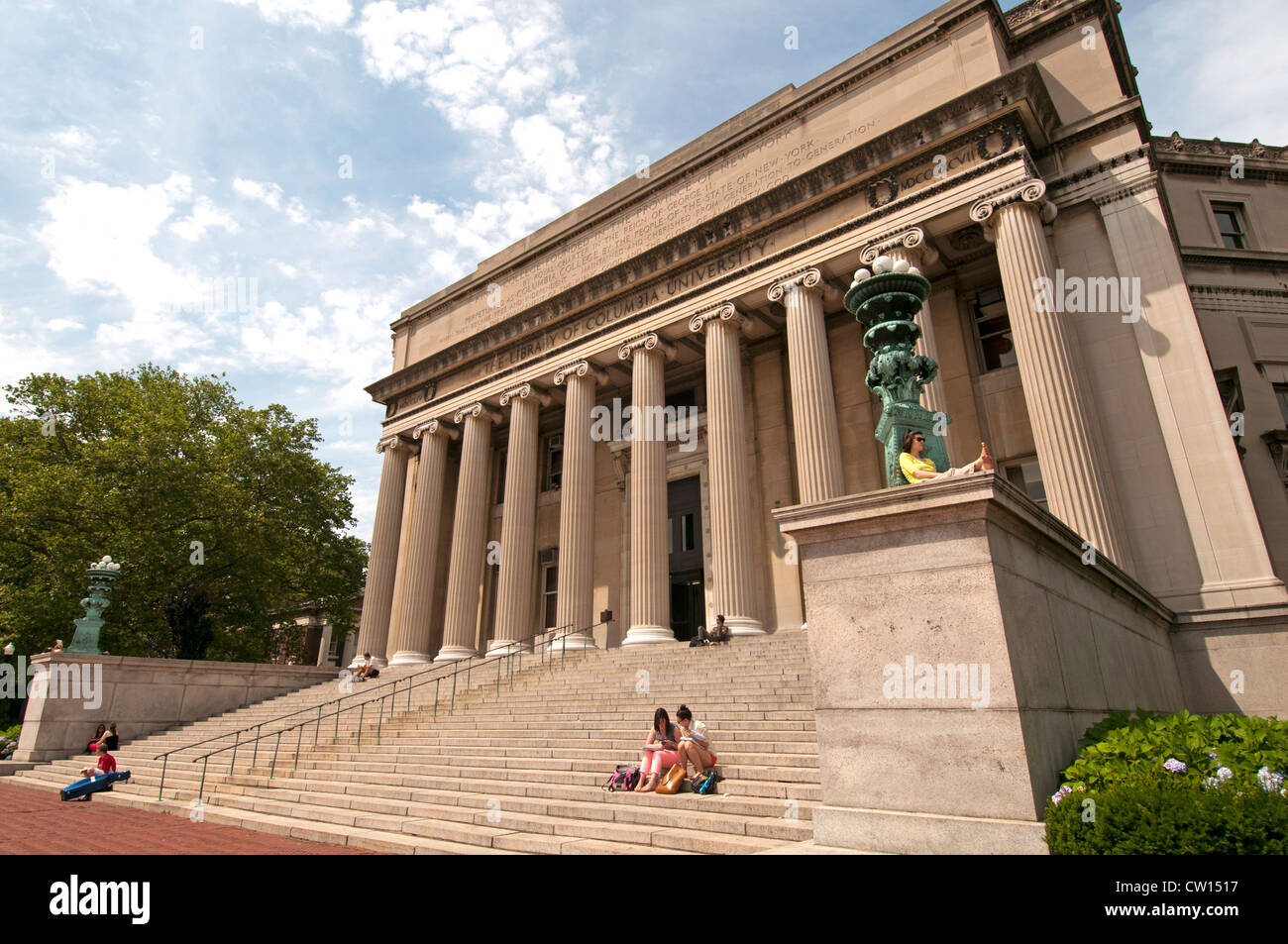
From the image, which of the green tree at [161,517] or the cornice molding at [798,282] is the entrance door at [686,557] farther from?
the green tree at [161,517]

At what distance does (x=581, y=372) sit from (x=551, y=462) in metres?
6.33

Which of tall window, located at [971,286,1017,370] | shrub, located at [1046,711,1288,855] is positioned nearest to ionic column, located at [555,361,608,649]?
tall window, located at [971,286,1017,370]

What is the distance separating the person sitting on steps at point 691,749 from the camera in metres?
8.73

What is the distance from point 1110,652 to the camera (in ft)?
27.8

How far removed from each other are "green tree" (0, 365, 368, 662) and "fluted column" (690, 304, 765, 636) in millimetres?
20162

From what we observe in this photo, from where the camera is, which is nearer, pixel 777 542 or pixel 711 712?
pixel 711 712

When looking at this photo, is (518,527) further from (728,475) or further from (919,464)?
(919,464)

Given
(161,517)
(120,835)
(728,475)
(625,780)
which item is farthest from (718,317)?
(161,517)

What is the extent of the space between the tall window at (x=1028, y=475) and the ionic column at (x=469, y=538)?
17510 mm
